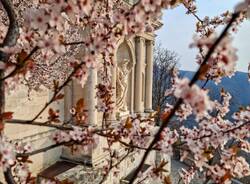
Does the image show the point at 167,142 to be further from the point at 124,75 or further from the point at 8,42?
the point at 124,75

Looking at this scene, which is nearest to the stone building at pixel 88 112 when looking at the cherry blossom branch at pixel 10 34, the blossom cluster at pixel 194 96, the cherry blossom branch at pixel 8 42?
the cherry blossom branch at pixel 8 42

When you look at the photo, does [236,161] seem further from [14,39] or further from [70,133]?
[14,39]

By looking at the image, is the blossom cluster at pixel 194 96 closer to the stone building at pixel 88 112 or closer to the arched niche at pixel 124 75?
the stone building at pixel 88 112

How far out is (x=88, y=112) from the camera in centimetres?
770

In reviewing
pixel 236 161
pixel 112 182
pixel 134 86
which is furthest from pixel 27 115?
pixel 236 161

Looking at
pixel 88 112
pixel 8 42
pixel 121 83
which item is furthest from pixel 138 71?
pixel 8 42

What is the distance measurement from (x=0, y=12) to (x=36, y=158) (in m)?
3.23

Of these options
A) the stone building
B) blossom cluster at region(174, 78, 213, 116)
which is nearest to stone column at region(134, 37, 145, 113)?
the stone building

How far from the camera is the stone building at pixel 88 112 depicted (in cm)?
676

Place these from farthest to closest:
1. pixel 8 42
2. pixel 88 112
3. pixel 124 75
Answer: pixel 124 75, pixel 88 112, pixel 8 42

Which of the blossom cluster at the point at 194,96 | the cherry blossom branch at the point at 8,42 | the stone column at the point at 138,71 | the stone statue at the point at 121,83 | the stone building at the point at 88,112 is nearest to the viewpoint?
the blossom cluster at the point at 194,96

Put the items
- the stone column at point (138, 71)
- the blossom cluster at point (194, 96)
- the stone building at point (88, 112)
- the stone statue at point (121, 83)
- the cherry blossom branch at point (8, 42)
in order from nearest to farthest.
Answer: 1. the blossom cluster at point (194, 96)
2. the cherry blossom branch at point (8, 42)
3. the stone building at point (88, 112)
4. the stone statue at point (121, 83)
5. the stone column at point (138, 71)

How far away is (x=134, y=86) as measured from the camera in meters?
11.1

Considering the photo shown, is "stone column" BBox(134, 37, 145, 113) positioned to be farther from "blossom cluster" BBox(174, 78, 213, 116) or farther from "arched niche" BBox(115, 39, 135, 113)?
"blossom cluster" BBox(174, 78, 213, 116)
